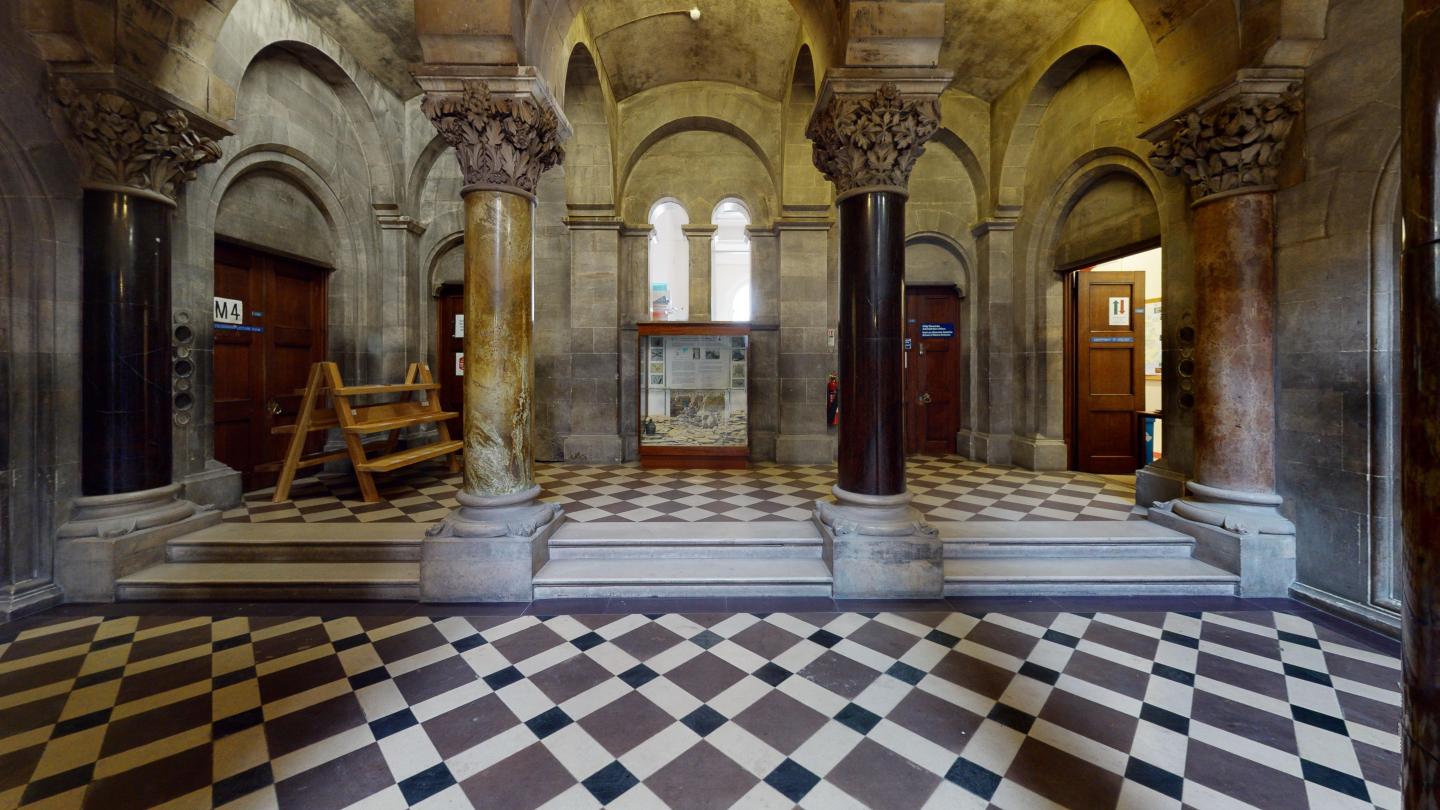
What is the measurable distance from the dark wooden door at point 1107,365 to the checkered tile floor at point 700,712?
3953mm

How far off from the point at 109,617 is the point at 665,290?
11685mm

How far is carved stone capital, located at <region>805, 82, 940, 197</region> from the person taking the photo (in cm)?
341

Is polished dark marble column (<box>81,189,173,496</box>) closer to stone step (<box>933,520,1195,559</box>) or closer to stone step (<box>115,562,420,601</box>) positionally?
stone step (<box>115,562,420,601</box>)

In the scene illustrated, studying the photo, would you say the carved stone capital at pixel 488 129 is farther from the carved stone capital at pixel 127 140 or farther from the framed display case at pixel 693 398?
the framed display case at pixel 693 398

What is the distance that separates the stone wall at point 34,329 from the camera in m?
3.19

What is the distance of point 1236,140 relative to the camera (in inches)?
137

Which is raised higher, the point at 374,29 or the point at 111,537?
the point at 374,29

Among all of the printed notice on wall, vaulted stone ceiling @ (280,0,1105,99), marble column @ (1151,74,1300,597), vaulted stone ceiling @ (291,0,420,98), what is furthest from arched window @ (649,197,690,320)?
marble column @ (1151,74,1300,597)

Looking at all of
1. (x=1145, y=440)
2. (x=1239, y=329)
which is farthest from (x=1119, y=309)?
(x=1239, y=329)

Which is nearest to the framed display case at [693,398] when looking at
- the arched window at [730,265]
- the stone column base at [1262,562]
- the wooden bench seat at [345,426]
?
the wooden bench seat at [345,426]

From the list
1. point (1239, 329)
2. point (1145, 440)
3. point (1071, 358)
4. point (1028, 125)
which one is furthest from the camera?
point (1071, 358)

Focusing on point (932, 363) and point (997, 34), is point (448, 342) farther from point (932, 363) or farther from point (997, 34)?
point (997, 34)

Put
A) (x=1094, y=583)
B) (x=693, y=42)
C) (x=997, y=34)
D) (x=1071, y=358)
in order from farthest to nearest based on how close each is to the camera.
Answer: (x=1071, y=358) → (x=693, y=42) → (x=997, y=34) → (x=1094, y=583)

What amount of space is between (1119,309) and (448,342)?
9.51 metres
